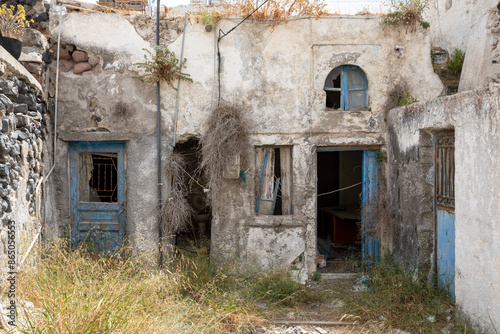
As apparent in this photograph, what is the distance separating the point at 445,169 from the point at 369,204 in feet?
5.69

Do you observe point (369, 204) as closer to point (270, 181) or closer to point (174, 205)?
point (270, 181)

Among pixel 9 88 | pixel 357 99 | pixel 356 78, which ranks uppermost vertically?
pixel 356 78

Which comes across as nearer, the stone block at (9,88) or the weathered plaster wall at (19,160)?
the weathered plaster wall at (19,160)

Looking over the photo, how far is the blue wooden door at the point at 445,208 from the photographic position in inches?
217

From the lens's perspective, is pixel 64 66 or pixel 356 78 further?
pixel 356 78

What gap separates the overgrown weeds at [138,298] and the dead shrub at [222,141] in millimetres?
1334

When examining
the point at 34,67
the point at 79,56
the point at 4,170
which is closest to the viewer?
the point at 4,170

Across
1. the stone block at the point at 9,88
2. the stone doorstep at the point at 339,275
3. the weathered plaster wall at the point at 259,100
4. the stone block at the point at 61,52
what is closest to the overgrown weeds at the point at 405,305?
the stone doorstep at the point at 339,275

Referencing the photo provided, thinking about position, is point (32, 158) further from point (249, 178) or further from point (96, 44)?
point (249, 178)

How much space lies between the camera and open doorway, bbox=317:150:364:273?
7652 mm

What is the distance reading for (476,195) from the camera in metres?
4.75

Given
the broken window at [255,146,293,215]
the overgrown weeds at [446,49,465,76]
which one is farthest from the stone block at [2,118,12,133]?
the overgrown weeds at [446,49,465,76]

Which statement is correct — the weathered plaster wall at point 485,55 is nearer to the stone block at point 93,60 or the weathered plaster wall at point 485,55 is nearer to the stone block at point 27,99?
the stone block at point 93,60

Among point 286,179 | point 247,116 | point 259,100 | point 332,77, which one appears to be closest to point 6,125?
point 247,116
